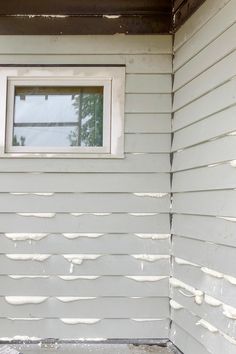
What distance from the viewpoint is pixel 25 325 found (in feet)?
8.87

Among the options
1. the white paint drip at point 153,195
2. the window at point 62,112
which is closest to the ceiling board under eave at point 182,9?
the window at point 62,112

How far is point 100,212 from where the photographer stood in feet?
9.00

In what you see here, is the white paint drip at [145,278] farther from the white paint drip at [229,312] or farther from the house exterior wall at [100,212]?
the white paint drip at [229,312]

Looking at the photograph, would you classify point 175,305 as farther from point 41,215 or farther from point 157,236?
point 41,215

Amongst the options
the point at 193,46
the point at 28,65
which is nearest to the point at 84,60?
the point at 28,65

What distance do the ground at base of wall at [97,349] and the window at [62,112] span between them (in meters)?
Result: 1.22

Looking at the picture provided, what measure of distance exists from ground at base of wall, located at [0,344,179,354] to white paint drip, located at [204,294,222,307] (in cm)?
59

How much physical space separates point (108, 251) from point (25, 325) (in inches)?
28.1

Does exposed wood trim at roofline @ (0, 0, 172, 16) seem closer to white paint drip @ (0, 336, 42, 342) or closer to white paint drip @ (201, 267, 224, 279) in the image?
white paint drip @ (201, 267, 224, 279)

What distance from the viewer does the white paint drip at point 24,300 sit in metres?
2.71

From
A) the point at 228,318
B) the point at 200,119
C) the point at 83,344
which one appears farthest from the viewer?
→ the point at 83,344

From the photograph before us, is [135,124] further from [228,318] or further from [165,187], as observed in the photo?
[228,318]

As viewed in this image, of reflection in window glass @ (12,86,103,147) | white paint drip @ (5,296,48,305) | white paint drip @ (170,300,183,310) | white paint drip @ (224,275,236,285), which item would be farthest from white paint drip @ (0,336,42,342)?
white paint drip @ (224,275,236,285)

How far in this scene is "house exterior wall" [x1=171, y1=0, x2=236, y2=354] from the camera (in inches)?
77.3
